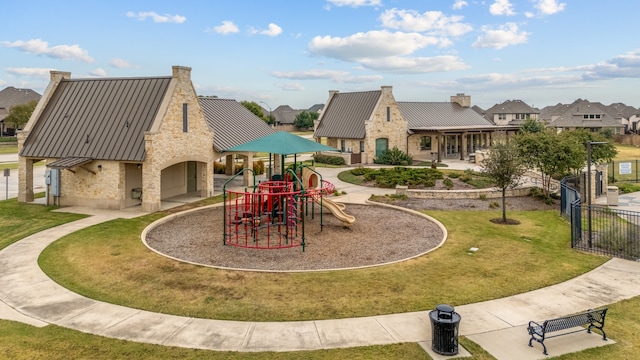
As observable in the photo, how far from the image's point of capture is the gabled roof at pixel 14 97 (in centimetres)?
9281

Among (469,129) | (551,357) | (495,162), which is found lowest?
(551,357)

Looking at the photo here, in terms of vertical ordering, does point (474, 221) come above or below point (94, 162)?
below

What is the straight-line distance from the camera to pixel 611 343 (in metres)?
9.20

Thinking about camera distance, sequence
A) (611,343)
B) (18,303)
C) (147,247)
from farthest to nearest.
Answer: (147,247) → (18,303) → (611,343)

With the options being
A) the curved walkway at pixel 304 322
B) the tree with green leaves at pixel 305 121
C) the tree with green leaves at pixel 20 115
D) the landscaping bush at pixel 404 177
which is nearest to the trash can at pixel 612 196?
the landscaping bush at pixel 404 177

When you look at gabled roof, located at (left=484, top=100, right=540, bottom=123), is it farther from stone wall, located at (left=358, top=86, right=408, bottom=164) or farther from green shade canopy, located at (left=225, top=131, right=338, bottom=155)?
green shade canopy, located at (left=225, top=131, right=338, bottom=155)

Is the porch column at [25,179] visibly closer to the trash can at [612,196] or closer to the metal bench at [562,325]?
the metal bench at [562,325]

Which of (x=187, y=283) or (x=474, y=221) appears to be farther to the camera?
(x=474, y=221)

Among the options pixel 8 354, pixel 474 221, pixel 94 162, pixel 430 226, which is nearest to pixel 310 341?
pixel 8 354

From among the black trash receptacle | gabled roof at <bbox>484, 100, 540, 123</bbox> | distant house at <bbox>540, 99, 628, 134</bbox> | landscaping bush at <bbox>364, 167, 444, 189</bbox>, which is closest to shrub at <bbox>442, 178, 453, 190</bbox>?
landscaping bush at <bbox>364, 167, 444, 189</bbox>

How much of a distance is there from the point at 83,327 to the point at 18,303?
296 cm

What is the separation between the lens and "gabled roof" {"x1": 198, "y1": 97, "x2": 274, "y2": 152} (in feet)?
99.6

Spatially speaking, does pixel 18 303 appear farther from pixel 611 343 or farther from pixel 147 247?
pixel 611 343

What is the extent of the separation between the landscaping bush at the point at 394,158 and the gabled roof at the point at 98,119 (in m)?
27.1
